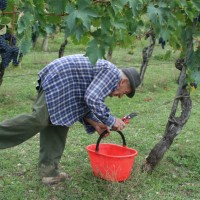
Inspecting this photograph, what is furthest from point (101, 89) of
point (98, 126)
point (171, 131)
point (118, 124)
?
point (171, 131)

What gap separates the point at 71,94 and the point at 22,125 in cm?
47

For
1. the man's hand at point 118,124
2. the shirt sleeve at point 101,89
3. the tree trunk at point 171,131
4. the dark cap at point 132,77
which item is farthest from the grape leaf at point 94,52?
the tree trunk at point 171,131

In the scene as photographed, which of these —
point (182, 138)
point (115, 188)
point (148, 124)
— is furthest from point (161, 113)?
point (115, 188)

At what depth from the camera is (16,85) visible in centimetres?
817

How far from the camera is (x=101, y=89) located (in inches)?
133

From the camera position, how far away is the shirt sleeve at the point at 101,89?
3365 millimetres

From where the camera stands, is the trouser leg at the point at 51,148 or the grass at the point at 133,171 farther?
the trouser leg at the point at 51,148

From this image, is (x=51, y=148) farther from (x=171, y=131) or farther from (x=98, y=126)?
(x=171, y=131)

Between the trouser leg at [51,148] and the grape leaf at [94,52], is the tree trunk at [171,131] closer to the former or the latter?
the trouser leg at [51,148]

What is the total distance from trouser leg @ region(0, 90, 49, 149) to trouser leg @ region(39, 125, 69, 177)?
0.97 feet

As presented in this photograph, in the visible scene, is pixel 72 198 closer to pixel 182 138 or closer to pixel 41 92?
pixel 41 92

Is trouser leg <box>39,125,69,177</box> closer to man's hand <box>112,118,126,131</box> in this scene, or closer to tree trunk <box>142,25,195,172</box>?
man's hand <box>112,118,126,131</box>

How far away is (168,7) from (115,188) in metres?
1.71

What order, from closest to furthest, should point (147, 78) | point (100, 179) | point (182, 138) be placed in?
1. point (100, 179)
2. point (182, 138)
3. point (147, 78)
